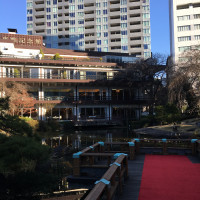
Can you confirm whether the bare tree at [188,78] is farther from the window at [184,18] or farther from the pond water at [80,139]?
the window at [184,18]

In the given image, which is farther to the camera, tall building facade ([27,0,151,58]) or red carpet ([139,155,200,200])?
tall building facade ([27,0,151,58])

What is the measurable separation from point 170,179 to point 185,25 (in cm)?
6579

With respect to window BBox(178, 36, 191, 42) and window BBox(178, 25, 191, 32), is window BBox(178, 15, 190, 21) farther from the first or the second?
window BBox(178, 36, 191, 42)

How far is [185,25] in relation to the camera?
65000 mm

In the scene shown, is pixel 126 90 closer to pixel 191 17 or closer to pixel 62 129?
pixel 62 129

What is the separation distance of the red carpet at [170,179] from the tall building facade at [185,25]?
58.3 meters

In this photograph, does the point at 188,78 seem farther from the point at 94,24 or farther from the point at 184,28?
the point at 94,24

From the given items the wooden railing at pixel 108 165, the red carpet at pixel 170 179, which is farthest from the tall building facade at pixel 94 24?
the red carpet at pixel 170 179

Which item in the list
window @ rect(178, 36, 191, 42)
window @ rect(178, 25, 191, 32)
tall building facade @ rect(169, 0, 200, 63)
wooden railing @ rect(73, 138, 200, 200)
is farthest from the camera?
window @ rect(178, 25, 191, 32)

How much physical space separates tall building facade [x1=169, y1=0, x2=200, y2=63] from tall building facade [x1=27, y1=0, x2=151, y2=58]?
58.2 ft

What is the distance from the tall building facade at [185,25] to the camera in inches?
2512

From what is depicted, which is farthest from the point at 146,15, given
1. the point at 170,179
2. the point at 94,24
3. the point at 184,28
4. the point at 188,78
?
the point at 170,179

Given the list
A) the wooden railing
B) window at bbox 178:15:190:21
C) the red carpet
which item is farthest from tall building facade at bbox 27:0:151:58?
the red carpet

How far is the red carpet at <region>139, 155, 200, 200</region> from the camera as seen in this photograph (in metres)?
5.84
